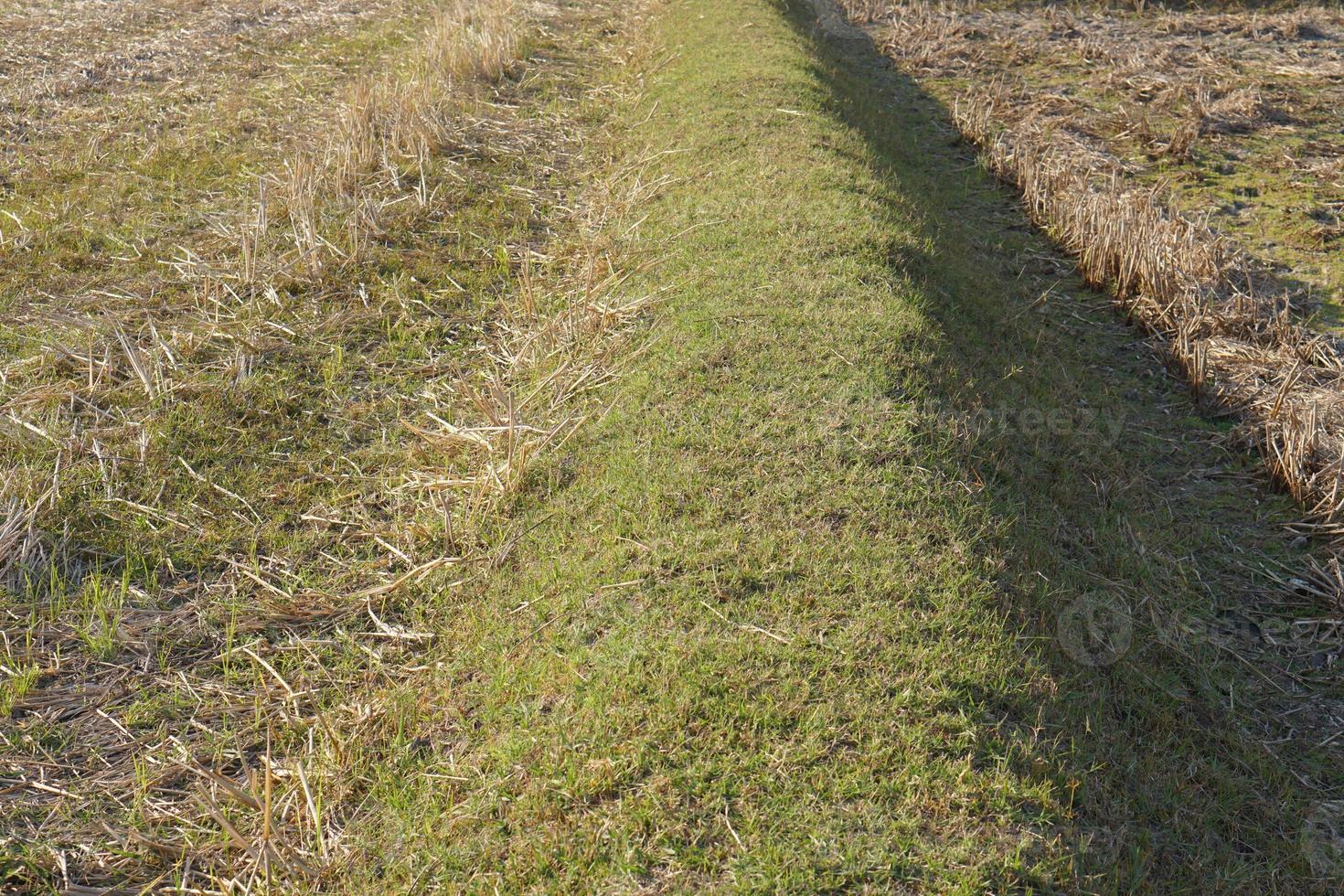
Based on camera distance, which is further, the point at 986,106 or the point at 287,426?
the point at 986,106

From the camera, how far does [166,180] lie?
6.89 metres

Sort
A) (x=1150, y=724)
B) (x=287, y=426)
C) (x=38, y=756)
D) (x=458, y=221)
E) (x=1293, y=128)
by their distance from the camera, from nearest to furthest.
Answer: (x=38, y=756) < (x=1150, y=724) < (x=287, y=426) < (x=458, y=221) < (x=1293, y=128)

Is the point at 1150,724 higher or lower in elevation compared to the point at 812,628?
lower

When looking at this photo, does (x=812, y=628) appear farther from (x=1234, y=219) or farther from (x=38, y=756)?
(x=1234, y=219)

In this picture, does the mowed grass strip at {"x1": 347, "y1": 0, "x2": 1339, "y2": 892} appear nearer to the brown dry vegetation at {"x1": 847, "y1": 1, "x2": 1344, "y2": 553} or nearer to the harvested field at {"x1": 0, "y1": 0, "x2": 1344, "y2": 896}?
the harvested field at {"x1": 0, "y1": 0, "x2": 1344, "y2": 896}

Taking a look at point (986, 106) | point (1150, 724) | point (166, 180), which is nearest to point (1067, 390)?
point (1150, 724)

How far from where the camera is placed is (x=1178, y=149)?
7.58 metres

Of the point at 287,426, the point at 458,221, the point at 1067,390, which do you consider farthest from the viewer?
the point at 458,221

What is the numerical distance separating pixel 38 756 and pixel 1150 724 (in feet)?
11.9

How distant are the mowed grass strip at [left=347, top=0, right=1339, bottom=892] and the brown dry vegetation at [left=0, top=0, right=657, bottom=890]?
1.13 feet
